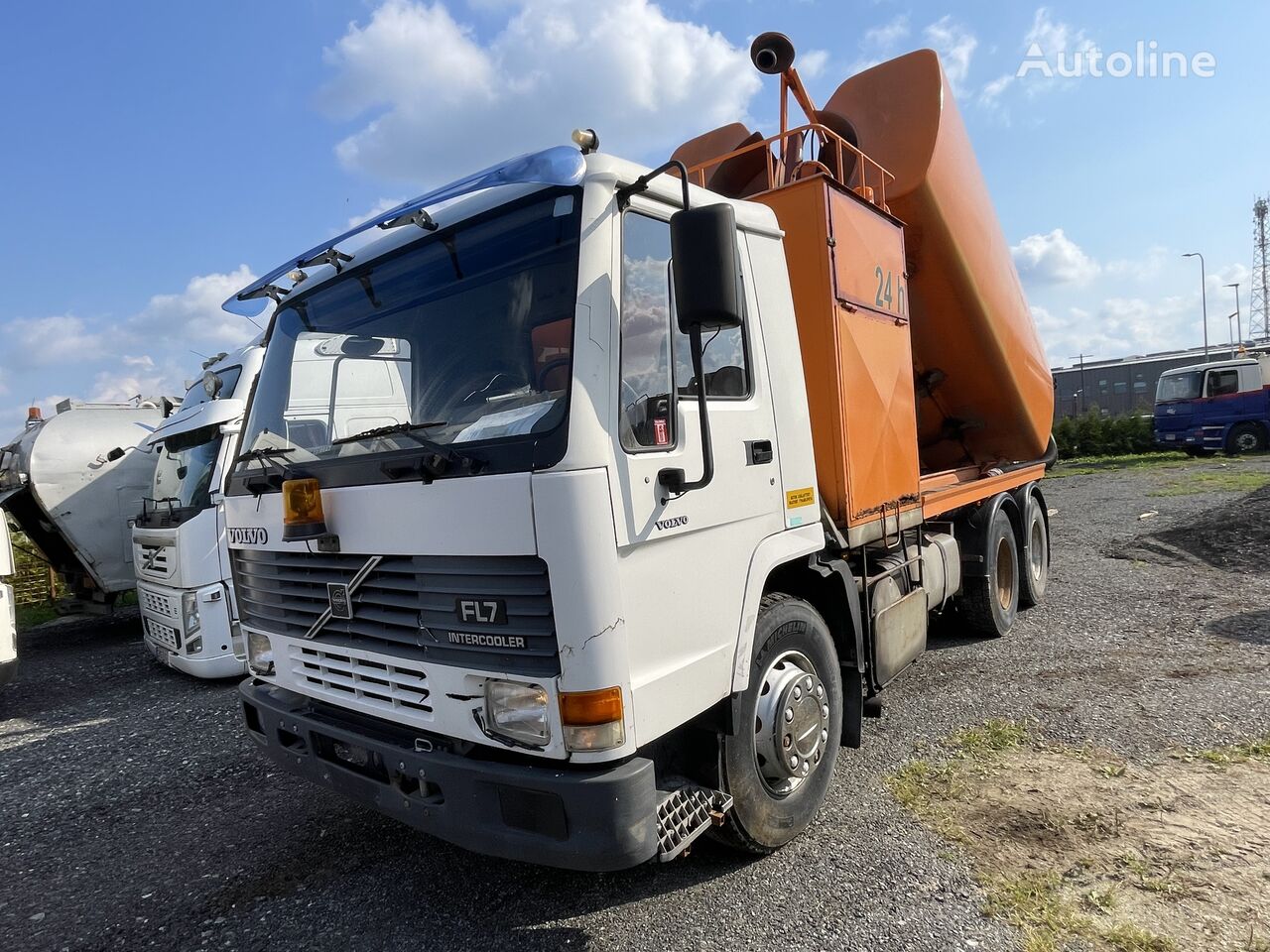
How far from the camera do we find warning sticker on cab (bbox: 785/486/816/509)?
3.22 meters

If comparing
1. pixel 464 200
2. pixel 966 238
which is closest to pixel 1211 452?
pixel 966 238

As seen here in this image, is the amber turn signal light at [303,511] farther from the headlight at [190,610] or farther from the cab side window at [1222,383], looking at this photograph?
the cab side window at [1222,383]

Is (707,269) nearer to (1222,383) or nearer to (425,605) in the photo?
(425,605)

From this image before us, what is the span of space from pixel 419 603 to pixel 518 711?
494mm

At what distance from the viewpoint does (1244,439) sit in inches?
848

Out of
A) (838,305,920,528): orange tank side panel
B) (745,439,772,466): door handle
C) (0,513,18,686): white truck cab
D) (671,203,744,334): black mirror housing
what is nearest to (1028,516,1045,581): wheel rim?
(838,305,920,528): orange tank side panel

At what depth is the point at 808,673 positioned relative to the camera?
3.30 metres

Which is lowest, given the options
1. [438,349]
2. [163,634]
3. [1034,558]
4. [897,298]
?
[1034,558]

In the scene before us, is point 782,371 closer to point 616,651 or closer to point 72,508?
point 616,651

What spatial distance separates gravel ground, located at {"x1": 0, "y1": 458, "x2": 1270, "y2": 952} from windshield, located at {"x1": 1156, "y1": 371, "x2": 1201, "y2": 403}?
1923 centimetres

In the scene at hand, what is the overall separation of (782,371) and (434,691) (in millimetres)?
1862

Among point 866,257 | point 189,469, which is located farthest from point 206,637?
point 866,257

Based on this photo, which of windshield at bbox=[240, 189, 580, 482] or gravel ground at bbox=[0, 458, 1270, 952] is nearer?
windshield at bbox=[240, 189, 580, 482]

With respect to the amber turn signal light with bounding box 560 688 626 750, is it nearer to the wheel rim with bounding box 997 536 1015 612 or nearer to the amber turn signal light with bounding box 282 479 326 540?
the amber turn signal light with bounding box 282 479 326 540
